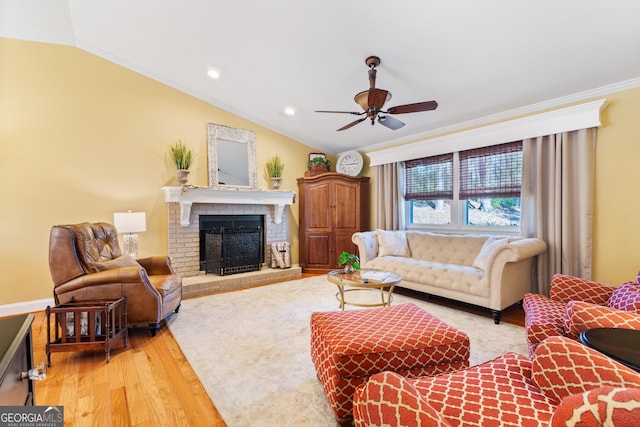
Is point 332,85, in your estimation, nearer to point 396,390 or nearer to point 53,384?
point 396,390

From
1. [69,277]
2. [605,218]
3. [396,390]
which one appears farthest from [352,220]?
[396,390]

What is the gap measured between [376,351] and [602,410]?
1.01m

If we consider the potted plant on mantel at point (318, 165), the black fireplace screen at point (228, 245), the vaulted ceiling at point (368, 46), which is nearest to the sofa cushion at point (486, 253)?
the vaulted ceiling at point (368, 46)

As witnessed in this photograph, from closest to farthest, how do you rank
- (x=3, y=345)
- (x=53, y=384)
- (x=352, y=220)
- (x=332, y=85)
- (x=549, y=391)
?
(x=3, y=345)
(x=549, y=391)
(x=53, y=384)
(x=332, y=85)
(x=352, y=220)

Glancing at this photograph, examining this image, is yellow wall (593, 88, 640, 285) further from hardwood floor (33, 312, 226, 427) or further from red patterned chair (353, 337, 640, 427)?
hardwood floor (33, 312, 226, 427)

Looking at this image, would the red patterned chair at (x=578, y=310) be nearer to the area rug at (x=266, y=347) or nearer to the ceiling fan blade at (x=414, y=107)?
the area rug at (x=266, y=347)

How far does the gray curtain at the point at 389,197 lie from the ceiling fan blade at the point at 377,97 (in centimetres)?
236

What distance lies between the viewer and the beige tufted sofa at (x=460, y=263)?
9.68 ft

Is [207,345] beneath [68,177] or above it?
beneath

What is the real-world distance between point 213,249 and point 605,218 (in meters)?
4.95

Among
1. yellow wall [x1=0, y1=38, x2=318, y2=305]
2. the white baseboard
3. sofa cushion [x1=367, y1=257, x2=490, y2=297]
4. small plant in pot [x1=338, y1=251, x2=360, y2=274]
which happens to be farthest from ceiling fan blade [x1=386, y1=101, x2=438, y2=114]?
the white baseboard

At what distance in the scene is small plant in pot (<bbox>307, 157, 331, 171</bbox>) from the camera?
546 cm

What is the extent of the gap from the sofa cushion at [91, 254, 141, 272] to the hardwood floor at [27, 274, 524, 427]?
2.31ft

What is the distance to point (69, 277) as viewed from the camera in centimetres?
244
